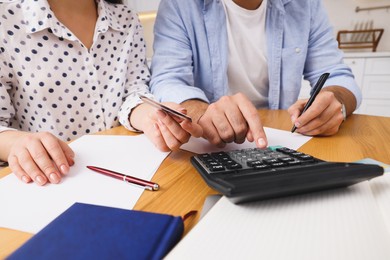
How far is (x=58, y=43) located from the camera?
653mm

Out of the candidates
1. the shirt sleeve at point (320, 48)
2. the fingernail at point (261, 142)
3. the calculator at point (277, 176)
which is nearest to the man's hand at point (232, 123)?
the fingernail at point (261, 142)

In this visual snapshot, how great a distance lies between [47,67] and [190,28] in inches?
16.3

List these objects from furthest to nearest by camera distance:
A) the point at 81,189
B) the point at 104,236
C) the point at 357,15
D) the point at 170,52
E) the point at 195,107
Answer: the point at 357,15 < the point at 170,52 < the point at 195,107 < the point at 81,189 < the point at 104,236

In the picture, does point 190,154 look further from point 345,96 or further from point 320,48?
point 320,48

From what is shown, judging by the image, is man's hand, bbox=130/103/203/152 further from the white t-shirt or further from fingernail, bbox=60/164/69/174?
the white t-shirt

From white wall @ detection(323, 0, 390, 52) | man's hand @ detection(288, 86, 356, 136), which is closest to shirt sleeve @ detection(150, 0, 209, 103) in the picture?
man's hand @ detection(288, 86, 356, 136)

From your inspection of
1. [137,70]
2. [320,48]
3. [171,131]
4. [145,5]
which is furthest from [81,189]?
[145,5]

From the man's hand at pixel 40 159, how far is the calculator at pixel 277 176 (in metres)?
0.19

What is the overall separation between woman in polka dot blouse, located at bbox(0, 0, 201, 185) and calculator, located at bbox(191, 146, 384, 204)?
0.19 metres

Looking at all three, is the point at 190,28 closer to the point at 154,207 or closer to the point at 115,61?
the point at 115,61

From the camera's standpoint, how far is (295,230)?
207 mm

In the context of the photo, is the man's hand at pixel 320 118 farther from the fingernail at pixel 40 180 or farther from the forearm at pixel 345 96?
the fingernail at pixel 40 180

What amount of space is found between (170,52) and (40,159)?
522 mm

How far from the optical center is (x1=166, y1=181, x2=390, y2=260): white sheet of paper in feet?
0.60
